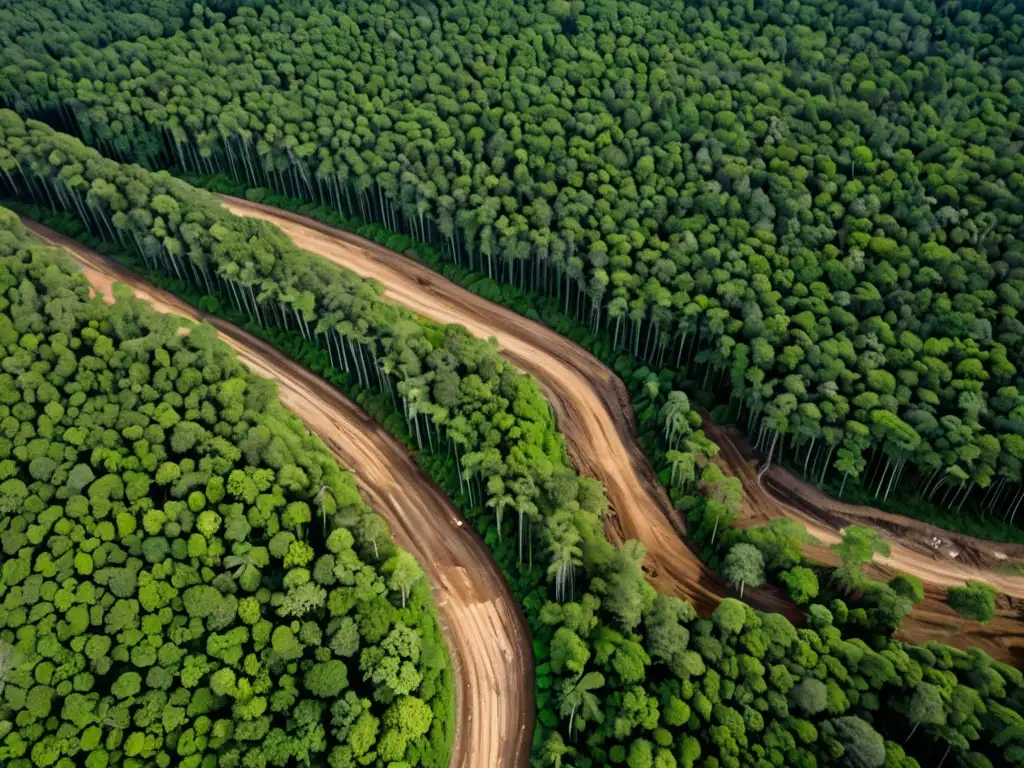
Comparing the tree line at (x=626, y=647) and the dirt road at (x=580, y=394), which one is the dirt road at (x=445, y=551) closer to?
the tree line at (x=626, y=647)

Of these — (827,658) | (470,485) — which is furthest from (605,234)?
(827,658)

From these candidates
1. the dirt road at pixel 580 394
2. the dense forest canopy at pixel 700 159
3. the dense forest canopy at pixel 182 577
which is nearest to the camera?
the dense forest canopy at pixel 182 577

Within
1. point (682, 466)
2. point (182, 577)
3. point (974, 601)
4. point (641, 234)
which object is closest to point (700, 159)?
point (641, 234)

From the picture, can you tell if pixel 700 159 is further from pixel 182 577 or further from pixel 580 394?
pixel 182 577

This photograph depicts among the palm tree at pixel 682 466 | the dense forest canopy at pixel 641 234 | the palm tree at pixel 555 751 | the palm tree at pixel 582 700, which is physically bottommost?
the palm tree at pixel 555 751

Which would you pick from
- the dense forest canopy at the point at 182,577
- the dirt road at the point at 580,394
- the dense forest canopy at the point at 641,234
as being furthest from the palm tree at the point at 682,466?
the dense forest canopy at the point at 182,577

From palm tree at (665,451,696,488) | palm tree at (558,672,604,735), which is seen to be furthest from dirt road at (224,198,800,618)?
palm tree at (558,672,604,735)
